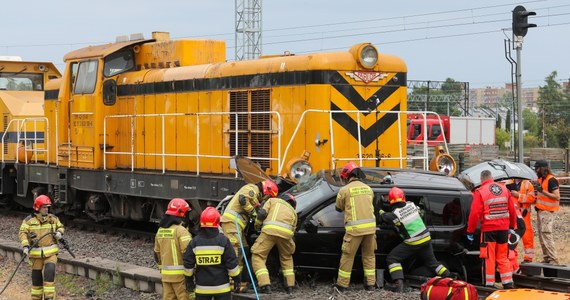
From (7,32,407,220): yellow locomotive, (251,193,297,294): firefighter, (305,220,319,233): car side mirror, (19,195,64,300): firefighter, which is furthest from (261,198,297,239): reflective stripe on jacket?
(19,195,64,300): firefighter

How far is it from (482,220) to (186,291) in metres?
3.99

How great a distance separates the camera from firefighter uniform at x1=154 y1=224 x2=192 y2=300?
29.0 ft

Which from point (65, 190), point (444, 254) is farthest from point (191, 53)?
point (444, 254)

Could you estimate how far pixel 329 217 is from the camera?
1020 centimetres

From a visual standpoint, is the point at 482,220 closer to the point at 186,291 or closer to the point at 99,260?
the point at 186,291

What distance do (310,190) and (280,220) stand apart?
1.10 metres

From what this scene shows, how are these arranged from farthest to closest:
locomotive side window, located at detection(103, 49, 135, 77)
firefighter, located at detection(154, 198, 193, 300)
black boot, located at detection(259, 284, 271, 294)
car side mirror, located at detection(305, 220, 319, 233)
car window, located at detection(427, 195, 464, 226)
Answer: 1. locomotive side window, located at detection(103, 49, 135, 77)
2. car window, located at detection(427, 195, 464, 226)
3. car side mirror, located at detection(305, 220, 319, 233)
4. black boot, located at detection(259, 284, 271, 294)
5. firefighter, located at detection(154, 198, 193, 300)

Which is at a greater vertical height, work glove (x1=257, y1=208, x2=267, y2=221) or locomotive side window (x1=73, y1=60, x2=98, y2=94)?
locomotive side window (x1=73, y1=60, x2=98, y2=94)

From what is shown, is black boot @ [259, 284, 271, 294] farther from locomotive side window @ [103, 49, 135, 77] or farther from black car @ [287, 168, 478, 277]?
locomotive side window @ [103, 49, 135, 77]

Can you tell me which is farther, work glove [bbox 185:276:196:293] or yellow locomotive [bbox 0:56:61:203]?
yellow locomotive [bbox 0:56:61:203]

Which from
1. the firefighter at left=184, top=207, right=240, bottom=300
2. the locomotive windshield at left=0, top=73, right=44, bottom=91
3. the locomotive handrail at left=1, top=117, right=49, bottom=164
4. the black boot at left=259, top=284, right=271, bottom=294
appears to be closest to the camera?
the firefighter at left=184, top=207, right=240, bottom=300

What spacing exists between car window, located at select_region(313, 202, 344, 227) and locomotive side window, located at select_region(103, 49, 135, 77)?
25.7 ft

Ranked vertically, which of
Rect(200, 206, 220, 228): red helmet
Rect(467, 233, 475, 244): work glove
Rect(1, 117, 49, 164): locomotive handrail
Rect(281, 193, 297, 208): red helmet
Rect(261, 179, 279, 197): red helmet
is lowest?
Rect(467, 233, 475, 244): work glove

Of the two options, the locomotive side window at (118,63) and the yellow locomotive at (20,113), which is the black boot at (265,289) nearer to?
the locomotive side window at (118,63)
